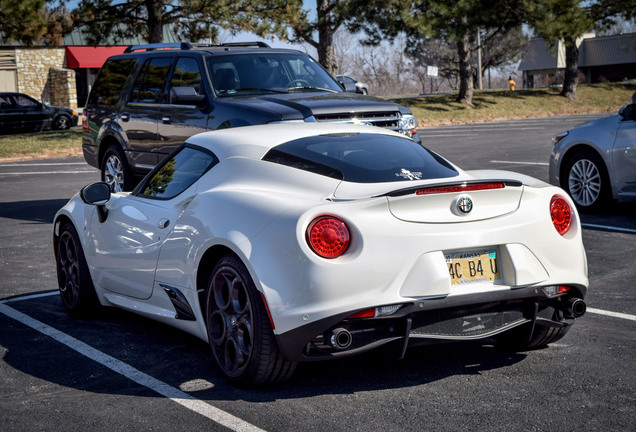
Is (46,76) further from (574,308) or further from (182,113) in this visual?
(574,308)

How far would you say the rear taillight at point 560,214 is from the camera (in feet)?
16.8

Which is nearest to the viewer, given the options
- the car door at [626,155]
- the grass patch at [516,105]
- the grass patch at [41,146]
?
the car door at [626,155]

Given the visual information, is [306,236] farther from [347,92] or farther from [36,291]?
[347,92]

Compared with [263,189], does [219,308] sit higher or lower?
lower

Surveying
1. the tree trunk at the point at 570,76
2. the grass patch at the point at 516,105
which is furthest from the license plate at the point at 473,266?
the tree trunk at the point at 570,76

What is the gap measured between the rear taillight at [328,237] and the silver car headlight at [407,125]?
21.3 ft

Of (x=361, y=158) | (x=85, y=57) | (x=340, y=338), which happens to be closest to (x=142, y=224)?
(x=361, y=158)

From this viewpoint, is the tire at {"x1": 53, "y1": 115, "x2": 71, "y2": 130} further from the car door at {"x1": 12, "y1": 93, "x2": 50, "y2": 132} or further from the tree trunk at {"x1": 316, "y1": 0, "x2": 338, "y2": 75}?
the tree trunk at {"x1": 316, "y1": 0, "x2": 338, "y2": 75}

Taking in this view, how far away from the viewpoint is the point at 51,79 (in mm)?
46812

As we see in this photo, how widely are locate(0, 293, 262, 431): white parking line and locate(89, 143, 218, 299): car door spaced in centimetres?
47

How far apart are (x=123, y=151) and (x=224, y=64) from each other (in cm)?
208

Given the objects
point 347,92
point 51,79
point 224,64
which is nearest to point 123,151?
point 224,64

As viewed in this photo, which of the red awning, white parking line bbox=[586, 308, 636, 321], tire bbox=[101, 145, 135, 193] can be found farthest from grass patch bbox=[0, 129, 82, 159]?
white parking line bbox=[586, 308, 636, 321]

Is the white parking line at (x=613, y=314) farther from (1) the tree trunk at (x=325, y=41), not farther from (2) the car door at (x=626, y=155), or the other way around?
(1) the tree trunk at (x=325, y=41)
